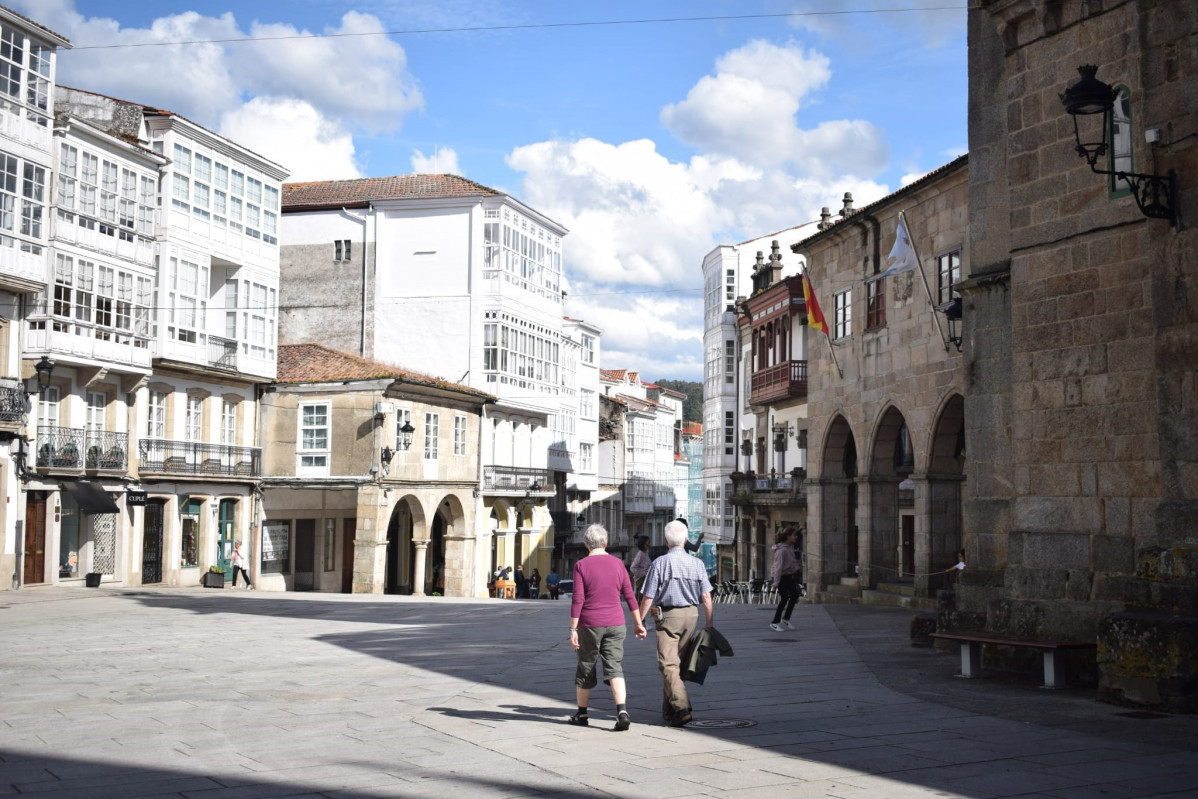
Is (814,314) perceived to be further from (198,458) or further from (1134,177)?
(1134,177)

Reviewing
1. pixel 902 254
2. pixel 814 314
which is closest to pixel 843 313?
pixel 814 314

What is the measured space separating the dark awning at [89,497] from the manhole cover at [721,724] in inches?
930

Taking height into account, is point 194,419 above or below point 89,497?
above

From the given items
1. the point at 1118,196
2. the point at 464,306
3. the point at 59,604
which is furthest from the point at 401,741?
the point at 464,306

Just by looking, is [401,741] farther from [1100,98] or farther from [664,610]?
[1100,98]

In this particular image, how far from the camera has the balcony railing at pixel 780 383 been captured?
39.9 m

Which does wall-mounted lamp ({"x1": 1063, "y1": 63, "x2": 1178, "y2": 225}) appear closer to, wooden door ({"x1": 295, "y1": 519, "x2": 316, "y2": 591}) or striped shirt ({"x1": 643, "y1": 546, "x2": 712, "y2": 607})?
striped shirt ({"x1": 643, "y1": 546, "x2": 712, "y2": 607})

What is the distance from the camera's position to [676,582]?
997cm

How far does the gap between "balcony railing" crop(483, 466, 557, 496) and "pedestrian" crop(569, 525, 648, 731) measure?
34658 mm

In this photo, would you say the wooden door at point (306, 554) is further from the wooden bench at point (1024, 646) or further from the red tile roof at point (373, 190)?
the wooden bench at point (1024, 646)

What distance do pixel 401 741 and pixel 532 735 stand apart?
0.92 metres

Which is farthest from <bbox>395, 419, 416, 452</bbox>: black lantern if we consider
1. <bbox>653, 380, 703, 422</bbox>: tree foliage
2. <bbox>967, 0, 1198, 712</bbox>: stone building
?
<bbox>653, 380, 703, 422</bbox>: tree foliage

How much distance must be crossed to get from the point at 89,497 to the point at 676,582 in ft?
77.9

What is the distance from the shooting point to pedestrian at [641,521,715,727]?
9664mm
